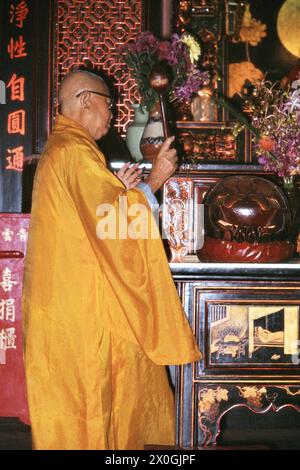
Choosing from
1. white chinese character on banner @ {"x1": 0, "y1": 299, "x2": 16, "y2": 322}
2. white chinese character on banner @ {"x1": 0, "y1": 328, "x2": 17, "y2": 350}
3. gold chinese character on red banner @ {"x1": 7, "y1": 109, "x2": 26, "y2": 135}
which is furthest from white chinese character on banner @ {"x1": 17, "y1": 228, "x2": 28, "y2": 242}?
gold chinese character on red banner @ {"x1": 7, "y1": 109, "x2": 26, "y2": 135}

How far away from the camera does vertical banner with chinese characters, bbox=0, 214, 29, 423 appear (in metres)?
3.19

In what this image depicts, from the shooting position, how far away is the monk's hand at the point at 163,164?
2.26 metres

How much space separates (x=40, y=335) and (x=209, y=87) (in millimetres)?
1805

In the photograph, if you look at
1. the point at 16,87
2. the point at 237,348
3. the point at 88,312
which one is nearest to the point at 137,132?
the point at 88,312

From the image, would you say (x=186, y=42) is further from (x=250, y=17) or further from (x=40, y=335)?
(x=40, y=335)

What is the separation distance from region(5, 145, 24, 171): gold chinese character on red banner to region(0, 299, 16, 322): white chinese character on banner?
1141mm

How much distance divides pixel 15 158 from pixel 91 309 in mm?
2132

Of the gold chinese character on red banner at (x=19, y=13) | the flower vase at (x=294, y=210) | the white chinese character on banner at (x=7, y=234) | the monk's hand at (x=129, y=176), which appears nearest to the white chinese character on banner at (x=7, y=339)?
the white chinese character on banner at (x=7, y=234)

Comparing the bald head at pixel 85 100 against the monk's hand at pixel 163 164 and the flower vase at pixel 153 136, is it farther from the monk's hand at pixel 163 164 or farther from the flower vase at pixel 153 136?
the flower vase at pixel 153 136

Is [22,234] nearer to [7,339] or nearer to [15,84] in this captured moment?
[7,339]

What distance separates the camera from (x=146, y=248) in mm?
2164

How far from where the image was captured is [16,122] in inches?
158

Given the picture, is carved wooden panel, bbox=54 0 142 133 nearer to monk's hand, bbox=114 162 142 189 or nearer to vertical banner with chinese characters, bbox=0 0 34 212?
vertical banner with chinese characters, bbox=0 0 34 212

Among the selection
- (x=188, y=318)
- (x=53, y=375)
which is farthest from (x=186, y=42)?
(x=53, y=375)
